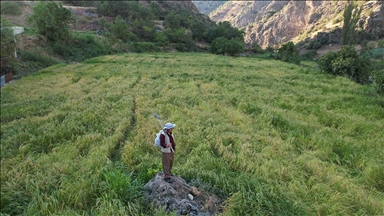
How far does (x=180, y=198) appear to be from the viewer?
193 inches

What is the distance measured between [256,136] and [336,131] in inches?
132

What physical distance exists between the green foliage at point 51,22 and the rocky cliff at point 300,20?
73.2 meters

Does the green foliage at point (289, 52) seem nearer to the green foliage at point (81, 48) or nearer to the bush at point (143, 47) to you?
the bush at point (143, 47)

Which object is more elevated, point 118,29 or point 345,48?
point 345,48

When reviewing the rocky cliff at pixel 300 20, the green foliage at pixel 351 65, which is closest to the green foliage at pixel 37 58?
the green foliage at pixel 351 65

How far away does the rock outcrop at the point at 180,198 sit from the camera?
15.4 ft

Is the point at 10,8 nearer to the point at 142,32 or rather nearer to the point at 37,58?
the point at 142,32

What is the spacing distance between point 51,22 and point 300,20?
398 ft

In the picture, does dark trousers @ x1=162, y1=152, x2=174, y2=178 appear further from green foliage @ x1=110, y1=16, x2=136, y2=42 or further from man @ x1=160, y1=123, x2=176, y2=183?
green foliage @ x1=110, y1=16, x2=136, y2=42

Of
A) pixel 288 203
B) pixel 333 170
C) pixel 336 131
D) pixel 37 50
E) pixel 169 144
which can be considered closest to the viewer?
pixel 169 144

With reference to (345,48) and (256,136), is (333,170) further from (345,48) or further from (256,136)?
(345,48)

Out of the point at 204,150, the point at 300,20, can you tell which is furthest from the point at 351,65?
the point at 300,20

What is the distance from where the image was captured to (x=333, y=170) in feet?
21.9

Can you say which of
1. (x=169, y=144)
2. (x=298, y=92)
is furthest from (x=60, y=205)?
(x=298, y=92)
